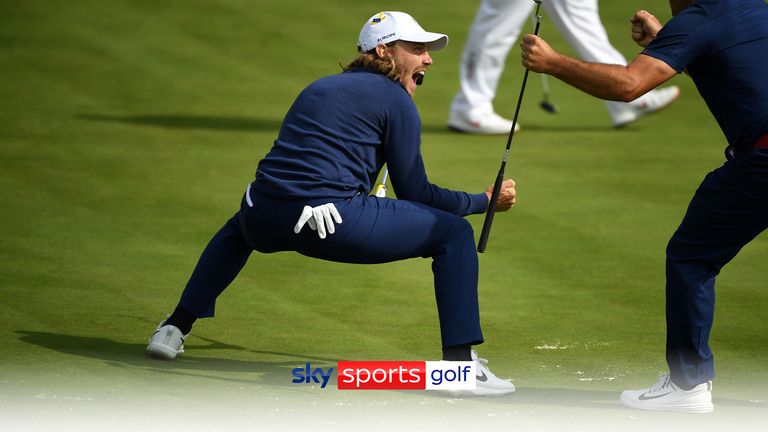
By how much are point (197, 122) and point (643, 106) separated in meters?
4.16

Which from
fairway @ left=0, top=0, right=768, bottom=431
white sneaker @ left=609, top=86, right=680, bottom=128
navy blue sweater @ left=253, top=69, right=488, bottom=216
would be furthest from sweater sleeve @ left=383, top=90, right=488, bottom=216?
white sneaker @ left=609, top=86, right=680, bottom=128

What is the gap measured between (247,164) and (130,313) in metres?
4.62

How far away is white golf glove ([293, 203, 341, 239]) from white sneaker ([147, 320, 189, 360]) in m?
1.05

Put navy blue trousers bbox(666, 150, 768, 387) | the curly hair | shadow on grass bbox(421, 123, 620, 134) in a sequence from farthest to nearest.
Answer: shadow on grass bbox(421, 123, 620, 134) → the curly hair → navy blue trousers bbox(666, 150, 768, 387)

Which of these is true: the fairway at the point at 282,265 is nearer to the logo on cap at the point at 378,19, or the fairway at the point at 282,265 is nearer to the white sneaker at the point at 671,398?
the white sneaker at the point at 671,398

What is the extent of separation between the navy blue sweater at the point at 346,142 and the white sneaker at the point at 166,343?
3.09 feet

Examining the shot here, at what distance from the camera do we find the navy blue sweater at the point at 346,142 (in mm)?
7078

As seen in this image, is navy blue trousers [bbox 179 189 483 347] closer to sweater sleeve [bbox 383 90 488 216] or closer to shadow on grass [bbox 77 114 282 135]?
sweater sleeve [bbox 383 90 488 216]

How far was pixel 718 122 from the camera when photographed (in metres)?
6.78

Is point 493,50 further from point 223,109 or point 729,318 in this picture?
point 729,318

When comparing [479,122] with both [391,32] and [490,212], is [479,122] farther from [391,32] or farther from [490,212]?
[391,32]

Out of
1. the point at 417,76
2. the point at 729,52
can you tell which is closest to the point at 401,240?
the point at 417,76

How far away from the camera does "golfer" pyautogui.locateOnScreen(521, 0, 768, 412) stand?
6680 millimetres

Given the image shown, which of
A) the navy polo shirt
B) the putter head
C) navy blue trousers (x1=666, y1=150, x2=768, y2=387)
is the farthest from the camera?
the putter head
